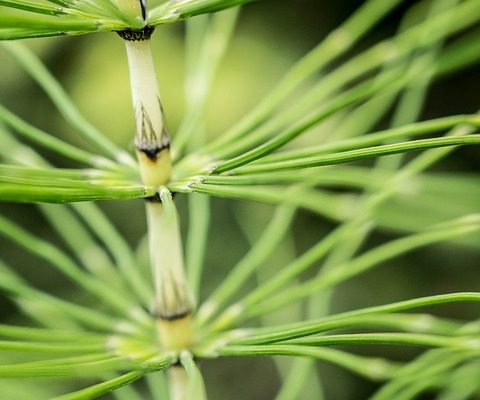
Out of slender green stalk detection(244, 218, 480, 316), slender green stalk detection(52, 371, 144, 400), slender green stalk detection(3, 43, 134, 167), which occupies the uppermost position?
slender green stalk detection(3, 43, 134, 167)

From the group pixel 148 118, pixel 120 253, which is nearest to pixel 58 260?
pixel 120 253

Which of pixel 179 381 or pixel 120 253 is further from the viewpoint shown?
pixel 120 253

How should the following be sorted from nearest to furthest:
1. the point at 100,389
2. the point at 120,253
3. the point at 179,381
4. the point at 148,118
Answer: the point at 100,389 < the point at 148,118 < the point at 179,381 < the point at 120,253

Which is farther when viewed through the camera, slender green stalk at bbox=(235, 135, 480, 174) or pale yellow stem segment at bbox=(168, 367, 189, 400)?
Result: pale yellow stem segment at bbox=(168, 367, 189, 400)

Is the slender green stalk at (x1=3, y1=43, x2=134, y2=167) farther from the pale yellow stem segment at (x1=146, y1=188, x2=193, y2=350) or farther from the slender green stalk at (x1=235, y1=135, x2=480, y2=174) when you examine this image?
the slender green stalk at (x1=235, y1=135, x2=480, y2=174)

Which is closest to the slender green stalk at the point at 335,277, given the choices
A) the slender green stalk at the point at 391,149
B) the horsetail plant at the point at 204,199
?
the horsetail plant at the point at 204,199

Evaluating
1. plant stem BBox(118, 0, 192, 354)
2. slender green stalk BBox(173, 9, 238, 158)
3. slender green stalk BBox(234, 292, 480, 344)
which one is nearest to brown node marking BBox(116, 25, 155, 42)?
plant stem BBox(118, 0, 192, 354)

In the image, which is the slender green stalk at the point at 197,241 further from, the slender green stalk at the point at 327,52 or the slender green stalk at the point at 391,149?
the slender green stalk at the point at 391,149

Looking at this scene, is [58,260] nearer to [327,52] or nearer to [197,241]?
[197,241]

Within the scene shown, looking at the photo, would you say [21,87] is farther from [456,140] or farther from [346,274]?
[456,140]

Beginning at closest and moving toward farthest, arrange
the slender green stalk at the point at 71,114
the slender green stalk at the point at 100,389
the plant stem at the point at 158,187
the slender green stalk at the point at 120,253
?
the slender green stalk at the point at 100,389 < the plant stem at the point at 158,187 < the slender green stalk at the point at 71,114 < the slender green stalk at the point at 120,253

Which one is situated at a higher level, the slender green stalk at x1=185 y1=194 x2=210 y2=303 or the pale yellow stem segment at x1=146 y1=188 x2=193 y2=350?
the slender green stalk at x1=185 y1=194 x2=210 y2=303

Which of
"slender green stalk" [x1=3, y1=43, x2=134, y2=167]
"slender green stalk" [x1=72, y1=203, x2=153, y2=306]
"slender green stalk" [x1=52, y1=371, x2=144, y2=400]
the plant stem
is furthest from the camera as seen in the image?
"slender green stalk" [x1=72, y1=203, x2=153, y2=306]
